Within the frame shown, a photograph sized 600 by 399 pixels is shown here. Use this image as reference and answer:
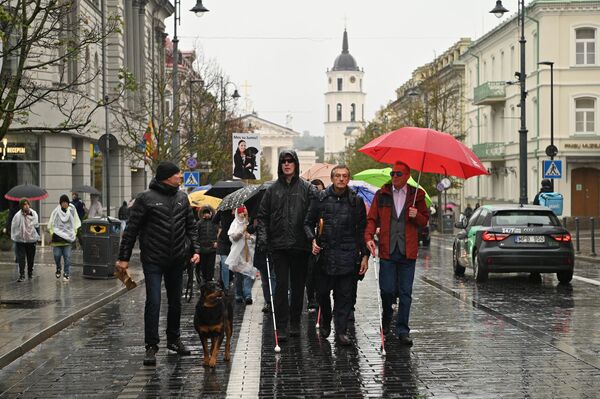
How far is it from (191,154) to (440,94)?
25.1 m

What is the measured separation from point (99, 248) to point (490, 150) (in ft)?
139

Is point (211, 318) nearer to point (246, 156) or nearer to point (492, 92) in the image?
point (246, 156)

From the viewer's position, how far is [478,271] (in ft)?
60.1

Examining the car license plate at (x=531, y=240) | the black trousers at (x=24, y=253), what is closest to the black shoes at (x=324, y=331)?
the car license plate at (x=531, y=240)

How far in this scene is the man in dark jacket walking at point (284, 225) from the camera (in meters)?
10.7

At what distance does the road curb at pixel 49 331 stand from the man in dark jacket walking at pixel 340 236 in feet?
10.6

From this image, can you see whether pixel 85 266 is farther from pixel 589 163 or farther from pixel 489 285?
pixel 589 163

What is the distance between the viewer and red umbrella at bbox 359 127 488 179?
10758mm

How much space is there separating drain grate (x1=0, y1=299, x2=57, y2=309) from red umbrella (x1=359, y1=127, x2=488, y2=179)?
5.96m

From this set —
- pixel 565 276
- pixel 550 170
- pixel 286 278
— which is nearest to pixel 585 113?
pixel 550 170

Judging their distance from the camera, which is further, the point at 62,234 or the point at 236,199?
the point at 62,234

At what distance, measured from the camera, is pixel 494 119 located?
61.6 meters

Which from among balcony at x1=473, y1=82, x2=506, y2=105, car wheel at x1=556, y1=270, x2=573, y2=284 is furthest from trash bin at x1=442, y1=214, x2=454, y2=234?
car wheel at x1=556, y1=270, x2=573, y2=284

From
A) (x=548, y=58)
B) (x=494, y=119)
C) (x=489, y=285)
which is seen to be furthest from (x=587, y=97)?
(x=489, y=285)
